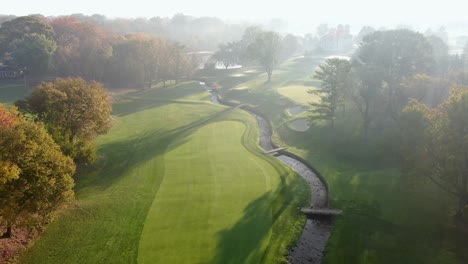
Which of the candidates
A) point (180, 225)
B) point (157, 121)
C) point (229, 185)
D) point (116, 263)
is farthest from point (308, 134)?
point (116, 263)

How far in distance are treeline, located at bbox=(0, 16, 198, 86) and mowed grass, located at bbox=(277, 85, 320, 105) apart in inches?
1422

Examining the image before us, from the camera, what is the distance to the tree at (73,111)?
1752 inches

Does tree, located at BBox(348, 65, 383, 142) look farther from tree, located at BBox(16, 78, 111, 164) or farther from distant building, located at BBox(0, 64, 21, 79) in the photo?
distant building, located at BBox(0, 64, 21, 79)

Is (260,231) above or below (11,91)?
below

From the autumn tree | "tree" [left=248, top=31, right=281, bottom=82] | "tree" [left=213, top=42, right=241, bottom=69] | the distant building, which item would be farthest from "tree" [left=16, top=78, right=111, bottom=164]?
"tree" [left=213, top=42, right=241, bottom=69]

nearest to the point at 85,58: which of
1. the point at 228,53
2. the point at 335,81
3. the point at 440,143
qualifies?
the point at 228,53

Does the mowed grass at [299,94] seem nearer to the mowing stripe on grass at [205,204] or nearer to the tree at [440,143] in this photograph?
the mowing stripe on grass at [205,204]

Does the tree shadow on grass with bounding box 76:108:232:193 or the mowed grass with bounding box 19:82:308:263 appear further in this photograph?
the tree shadow on grass with bounding box 76:108:232:193

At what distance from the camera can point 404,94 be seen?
57594 mm

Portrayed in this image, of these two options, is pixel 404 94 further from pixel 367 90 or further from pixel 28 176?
pixel 28 176

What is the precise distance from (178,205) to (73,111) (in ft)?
68.2

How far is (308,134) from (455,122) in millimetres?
30986

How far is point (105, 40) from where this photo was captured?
116375mm

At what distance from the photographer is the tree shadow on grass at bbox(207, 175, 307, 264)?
30422mm
